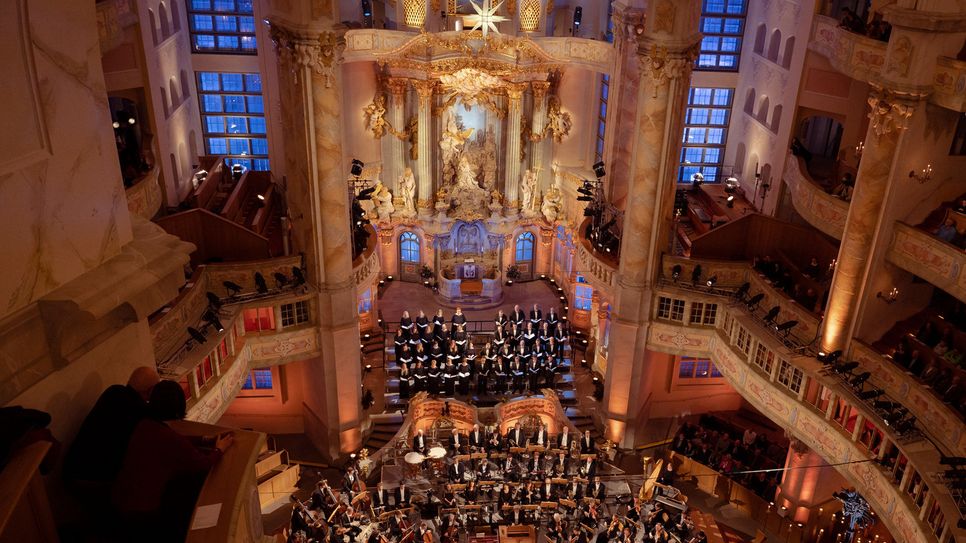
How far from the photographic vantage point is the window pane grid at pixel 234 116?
99.4 feet

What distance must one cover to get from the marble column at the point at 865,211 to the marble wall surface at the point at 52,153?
1631cm

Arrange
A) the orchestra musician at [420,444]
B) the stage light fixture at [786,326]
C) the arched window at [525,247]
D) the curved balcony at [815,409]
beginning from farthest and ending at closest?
the arched window at [525,247] < the orchestra musician at [420,444] < the stage light fixture at [786,326] < the curved balcony at [815,409]

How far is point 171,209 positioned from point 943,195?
20.9 metres

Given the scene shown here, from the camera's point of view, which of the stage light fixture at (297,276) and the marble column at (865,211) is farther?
the stage light fixture at (297,276)

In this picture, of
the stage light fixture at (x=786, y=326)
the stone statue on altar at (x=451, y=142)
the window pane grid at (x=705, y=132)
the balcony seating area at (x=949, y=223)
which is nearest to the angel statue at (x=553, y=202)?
the stone statue on altar at (x=451, y=142)

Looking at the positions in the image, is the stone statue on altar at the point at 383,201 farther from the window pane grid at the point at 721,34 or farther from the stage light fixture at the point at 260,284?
the window pane grid at the point at 721,34

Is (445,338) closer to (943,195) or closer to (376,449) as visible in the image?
(376,449)

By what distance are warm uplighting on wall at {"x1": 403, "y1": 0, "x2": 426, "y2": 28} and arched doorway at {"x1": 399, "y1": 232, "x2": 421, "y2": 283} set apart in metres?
8.68

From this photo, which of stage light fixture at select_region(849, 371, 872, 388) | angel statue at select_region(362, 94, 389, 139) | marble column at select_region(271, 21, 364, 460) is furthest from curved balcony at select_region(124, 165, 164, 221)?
stage light fixture at select_region(849, 371, 872, 388)

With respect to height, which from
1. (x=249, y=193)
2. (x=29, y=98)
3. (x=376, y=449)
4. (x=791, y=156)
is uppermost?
(x=29, y=98)

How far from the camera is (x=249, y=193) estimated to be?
92.6 feet

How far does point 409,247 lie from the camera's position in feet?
112

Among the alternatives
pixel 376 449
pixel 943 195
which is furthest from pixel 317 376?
pixel 943 195

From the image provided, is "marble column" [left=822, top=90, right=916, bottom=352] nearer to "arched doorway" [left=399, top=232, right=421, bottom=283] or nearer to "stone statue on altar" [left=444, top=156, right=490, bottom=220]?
"stone statue on altar" [left=444, top=156, right=490, bottom=220]
